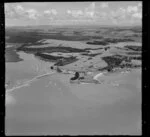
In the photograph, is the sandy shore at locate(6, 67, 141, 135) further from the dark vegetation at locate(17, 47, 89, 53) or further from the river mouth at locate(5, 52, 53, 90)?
the dark vegetation at locate(17, 47, 89, 53)

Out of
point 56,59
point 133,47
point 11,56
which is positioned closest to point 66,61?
point 56,59

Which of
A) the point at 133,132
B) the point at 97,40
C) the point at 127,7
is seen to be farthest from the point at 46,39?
the point at 133,132

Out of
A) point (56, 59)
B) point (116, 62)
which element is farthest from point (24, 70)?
point (116, 62)

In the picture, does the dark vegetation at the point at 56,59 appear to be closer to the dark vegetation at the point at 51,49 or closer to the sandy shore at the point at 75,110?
the dark vegetation at the point at 51,49

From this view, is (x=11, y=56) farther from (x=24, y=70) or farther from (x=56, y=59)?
(x=56, y=59)

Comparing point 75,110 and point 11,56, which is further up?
point 11,56

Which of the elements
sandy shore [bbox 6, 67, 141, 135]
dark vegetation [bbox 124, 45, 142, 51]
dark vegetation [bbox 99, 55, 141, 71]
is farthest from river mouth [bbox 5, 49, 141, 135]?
dark vegetation [bbox 124, 45, 142, 51]

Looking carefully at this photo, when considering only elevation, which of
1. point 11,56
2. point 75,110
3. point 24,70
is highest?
point 11,56

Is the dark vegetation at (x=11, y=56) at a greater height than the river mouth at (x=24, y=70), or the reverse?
the dark vegetation at (x=11, y=56)

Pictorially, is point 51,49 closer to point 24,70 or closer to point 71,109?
point 24,70

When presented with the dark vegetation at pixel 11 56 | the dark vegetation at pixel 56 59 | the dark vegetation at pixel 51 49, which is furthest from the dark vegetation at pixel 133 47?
the dark vegetation at pixel 11 56
